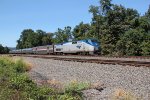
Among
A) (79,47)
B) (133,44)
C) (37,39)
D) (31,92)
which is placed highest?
(37,39)

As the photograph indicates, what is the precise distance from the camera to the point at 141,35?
57750mm

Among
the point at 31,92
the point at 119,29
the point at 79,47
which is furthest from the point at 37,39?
the point at 31,92

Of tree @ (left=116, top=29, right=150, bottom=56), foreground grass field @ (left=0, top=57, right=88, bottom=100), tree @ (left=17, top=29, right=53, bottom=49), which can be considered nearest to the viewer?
foreground grass field @ (left=0, top=57, right=88, bottom=100)

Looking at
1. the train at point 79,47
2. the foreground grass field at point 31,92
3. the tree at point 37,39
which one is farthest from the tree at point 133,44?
the tree at point 37,39

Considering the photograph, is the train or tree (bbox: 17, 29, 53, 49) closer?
the train

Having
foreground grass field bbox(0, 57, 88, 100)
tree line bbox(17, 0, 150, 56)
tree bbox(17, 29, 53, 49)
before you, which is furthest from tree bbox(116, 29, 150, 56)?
tree bbox(17, 29, 53, 49)

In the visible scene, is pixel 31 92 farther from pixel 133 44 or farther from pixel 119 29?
pixel 119 29

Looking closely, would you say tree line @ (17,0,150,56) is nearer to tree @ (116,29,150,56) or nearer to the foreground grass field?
tree @ (116,29,150,56)

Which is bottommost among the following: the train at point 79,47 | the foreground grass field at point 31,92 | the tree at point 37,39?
the foreground grass field at point 31,92

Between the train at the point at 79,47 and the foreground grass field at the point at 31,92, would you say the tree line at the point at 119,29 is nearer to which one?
the train at the point at 79,47

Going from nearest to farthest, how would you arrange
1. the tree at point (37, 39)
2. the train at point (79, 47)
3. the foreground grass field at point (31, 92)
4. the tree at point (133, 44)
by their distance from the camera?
the foreground grass field at point (31, 92)
the train at point (79, 47)
the tree at point (133, 44)
the tree at point (37, 39)

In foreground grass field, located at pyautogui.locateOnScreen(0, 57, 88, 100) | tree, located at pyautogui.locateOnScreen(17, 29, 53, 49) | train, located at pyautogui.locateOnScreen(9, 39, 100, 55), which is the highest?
tree, located at pyautogui.locateOnScreen(17, 29, 53, 49)

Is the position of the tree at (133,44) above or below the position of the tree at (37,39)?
below

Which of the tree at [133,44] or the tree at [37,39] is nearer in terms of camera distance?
the tree at [133,44]
